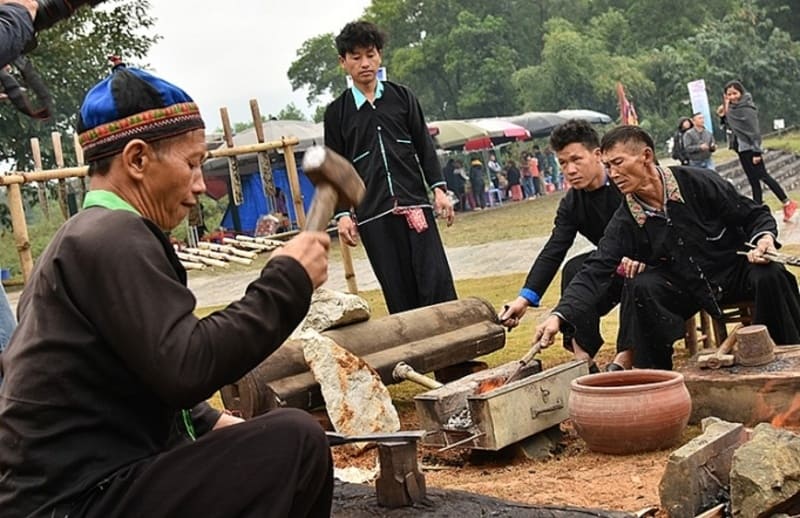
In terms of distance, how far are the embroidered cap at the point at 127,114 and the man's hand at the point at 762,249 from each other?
3.60 meters

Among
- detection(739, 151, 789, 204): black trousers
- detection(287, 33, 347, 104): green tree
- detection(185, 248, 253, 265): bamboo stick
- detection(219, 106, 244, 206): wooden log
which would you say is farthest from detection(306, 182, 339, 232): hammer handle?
detection(287, 33, 347, 104): green tree

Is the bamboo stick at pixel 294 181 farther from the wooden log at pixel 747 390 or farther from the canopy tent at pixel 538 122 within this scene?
the canopy tent at pixel 538 122

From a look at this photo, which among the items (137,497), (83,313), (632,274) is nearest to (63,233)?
(83,313)

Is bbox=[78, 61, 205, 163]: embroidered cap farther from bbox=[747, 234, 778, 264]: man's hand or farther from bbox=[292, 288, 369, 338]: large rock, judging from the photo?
bbox=[747, 234, 778, 264]: man's hand

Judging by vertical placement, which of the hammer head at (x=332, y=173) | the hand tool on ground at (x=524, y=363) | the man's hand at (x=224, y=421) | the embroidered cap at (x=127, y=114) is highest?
the embroidered cap at (x=127, y=114)

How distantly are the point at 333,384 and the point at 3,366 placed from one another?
3.08 m

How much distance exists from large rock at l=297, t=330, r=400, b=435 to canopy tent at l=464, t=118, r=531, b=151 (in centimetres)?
2426

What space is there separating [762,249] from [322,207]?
3.18 meters

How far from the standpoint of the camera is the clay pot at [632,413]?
444 cm

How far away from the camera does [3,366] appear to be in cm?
229

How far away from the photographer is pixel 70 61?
24.3 meters

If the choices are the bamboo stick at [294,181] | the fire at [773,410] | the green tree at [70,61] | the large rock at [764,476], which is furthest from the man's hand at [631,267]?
the green tree at [70,61]

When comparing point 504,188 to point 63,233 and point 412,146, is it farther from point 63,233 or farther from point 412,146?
point 63,233

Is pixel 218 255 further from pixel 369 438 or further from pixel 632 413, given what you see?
pixel 369 438
